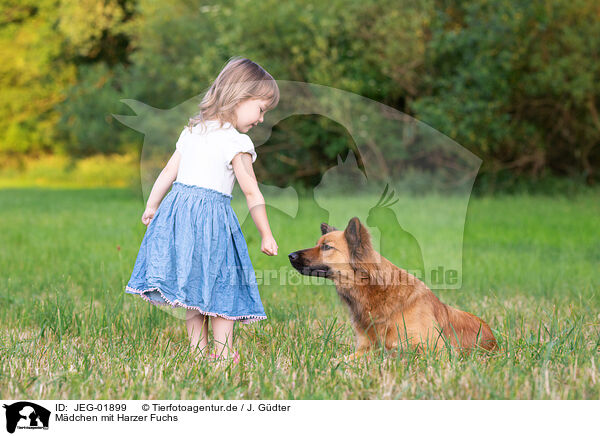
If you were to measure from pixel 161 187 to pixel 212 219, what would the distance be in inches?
15.8

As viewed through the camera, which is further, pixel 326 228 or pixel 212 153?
pixel 326 228

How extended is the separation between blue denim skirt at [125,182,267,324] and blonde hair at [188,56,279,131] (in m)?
0.44

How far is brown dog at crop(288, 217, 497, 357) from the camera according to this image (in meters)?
3.54

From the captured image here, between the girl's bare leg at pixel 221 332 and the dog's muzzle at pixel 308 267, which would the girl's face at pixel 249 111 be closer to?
the dog's muzzle at pixel 308 267

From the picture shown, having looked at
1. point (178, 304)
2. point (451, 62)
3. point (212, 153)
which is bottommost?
point (178, 304)

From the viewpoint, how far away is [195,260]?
3475 millimetres

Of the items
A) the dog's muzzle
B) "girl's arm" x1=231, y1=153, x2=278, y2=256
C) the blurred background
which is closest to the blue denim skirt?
"girl's arm" x1=231, y1=153, x2=278, y2=256

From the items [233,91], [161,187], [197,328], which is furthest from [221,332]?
[233,91]

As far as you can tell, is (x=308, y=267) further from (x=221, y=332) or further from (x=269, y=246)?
(x=221, y=332)

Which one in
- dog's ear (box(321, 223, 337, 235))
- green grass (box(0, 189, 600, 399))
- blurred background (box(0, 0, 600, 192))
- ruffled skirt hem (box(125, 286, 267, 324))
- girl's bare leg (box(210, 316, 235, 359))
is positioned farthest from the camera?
blurred background (box(0, 0, 600, 192))

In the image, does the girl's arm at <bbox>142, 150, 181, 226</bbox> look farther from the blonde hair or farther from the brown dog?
the brown dog
